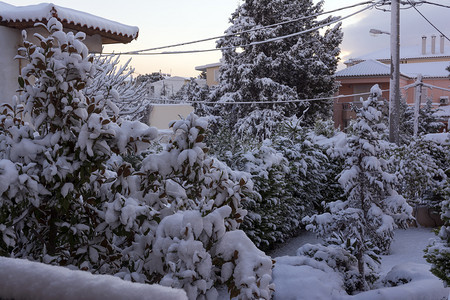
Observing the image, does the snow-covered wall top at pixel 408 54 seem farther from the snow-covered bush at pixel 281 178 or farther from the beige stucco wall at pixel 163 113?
the snow-covered bush at pixel 281 178

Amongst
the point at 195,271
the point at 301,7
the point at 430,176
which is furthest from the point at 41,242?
the point at 301,7

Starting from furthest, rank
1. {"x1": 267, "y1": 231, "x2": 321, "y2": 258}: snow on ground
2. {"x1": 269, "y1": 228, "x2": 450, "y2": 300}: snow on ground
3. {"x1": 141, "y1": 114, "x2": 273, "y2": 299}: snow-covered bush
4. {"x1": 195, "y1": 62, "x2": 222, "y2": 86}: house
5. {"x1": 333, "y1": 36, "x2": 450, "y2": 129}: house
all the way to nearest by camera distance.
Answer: {"x1": 195, "y1": 62, "x2": 222, "y2": 86}: house < {"x1": 333, "y1": 36, "x2": 450, "y2": 129}: house < {"x1": 267, "y1": 231, "x2": 321, "y2": 258}: snow on ground < {"x1": 269, "y1": 228, "x2": 450, "y2": 300}: snow on ground < {"x1": 141, "y1": 114, "x2": 273, "y2": 299}: snow-covered bush

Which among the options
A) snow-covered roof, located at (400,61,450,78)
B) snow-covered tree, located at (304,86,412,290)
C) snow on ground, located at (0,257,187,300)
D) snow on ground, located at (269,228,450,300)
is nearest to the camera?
snow on ground, located at (0,257,187,300)

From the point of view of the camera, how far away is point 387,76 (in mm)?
43219

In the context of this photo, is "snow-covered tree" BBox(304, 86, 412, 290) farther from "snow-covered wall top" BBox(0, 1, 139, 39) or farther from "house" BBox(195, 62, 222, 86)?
"house" BBox(195, 62, 222, 86)

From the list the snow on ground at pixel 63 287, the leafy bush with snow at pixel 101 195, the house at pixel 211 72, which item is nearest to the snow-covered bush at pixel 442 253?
the leafy bush with snow at pixel 101 195

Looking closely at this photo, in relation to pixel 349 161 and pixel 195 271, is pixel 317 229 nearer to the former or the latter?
pixel 349 161

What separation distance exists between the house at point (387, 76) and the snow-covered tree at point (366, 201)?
103 feet

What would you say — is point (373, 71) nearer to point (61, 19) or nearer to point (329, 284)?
point (61, 19)

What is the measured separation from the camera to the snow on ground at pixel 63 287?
850mm

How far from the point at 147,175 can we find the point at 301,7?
3283 centimetres

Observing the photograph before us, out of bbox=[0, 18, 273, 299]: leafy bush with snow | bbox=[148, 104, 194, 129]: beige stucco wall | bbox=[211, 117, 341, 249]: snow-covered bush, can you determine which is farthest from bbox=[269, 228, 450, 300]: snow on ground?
bbox=[148, 104, 194, 129]: beige stucco wall

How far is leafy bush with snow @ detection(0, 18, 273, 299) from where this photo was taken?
9.22ft

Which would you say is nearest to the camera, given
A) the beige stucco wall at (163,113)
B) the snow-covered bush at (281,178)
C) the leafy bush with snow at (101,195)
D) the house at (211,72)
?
the leafy bush with snow at (101,195)
